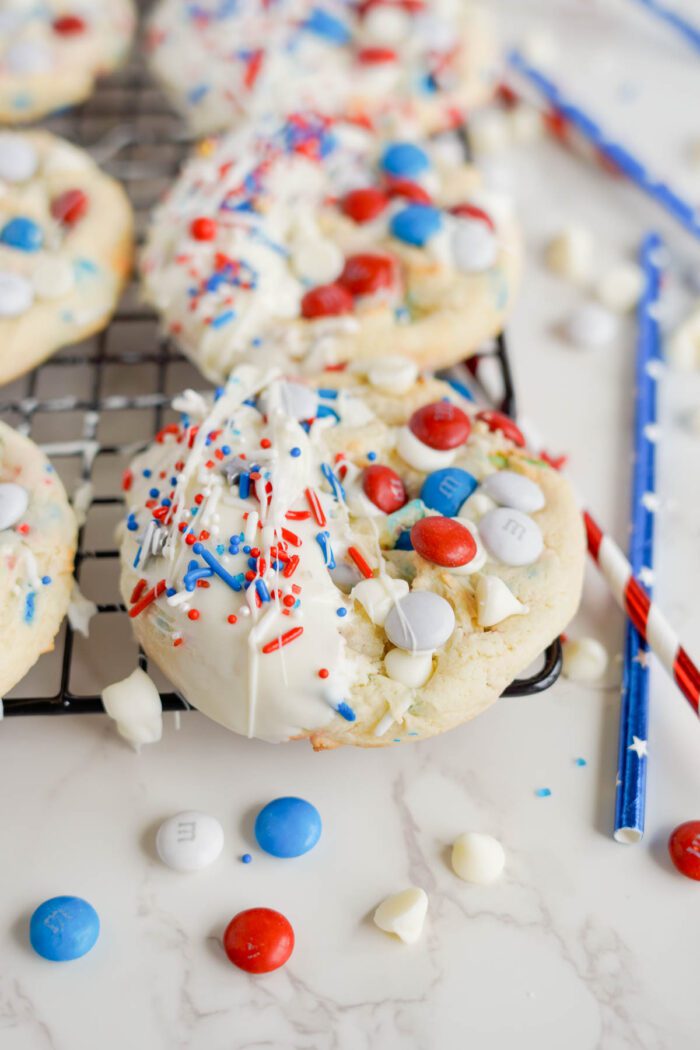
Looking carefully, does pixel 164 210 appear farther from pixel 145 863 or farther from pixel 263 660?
pixel 145 863

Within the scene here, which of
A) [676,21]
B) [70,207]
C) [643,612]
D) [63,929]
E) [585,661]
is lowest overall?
[63,929]

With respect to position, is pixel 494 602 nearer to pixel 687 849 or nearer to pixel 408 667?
pixel 408 667

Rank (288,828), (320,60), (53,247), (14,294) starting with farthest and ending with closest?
(320,60)
(53,247)
(14,294)
(288,828)

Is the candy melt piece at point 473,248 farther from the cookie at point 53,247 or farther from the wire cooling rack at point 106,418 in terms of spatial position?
the cookie at point 53,247

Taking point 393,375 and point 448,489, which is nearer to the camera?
point 448,489

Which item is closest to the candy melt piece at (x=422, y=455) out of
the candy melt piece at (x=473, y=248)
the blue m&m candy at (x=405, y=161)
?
the candy melt piece at (x=473, y=248)

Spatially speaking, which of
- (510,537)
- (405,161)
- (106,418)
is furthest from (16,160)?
(510,537)

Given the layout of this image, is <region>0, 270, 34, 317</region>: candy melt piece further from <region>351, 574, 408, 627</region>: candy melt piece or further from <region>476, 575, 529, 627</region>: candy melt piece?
<region>476, 575, 529, 627</region>: candy melt piece
